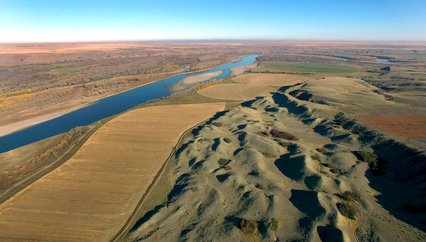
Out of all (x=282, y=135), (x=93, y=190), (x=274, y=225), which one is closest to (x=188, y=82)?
(x=282, y=135)

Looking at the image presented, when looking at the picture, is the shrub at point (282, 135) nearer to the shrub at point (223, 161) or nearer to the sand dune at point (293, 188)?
the sand dune at point (293, 188)

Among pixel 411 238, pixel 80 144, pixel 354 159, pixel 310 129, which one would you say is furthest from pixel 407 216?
Answer: pixel 80 144

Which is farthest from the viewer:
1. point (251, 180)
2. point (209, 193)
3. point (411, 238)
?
point (251, 180)

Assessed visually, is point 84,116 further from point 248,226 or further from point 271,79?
point 271,79

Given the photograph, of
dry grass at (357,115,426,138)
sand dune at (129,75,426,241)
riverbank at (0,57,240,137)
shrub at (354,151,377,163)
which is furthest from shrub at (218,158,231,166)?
riverbank at (0,57,240,137)

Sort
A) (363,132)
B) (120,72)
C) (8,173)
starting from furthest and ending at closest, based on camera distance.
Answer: (120,72), (363,132), (8,173)

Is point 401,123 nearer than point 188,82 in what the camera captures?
Yes

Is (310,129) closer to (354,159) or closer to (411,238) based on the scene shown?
(354,159)
